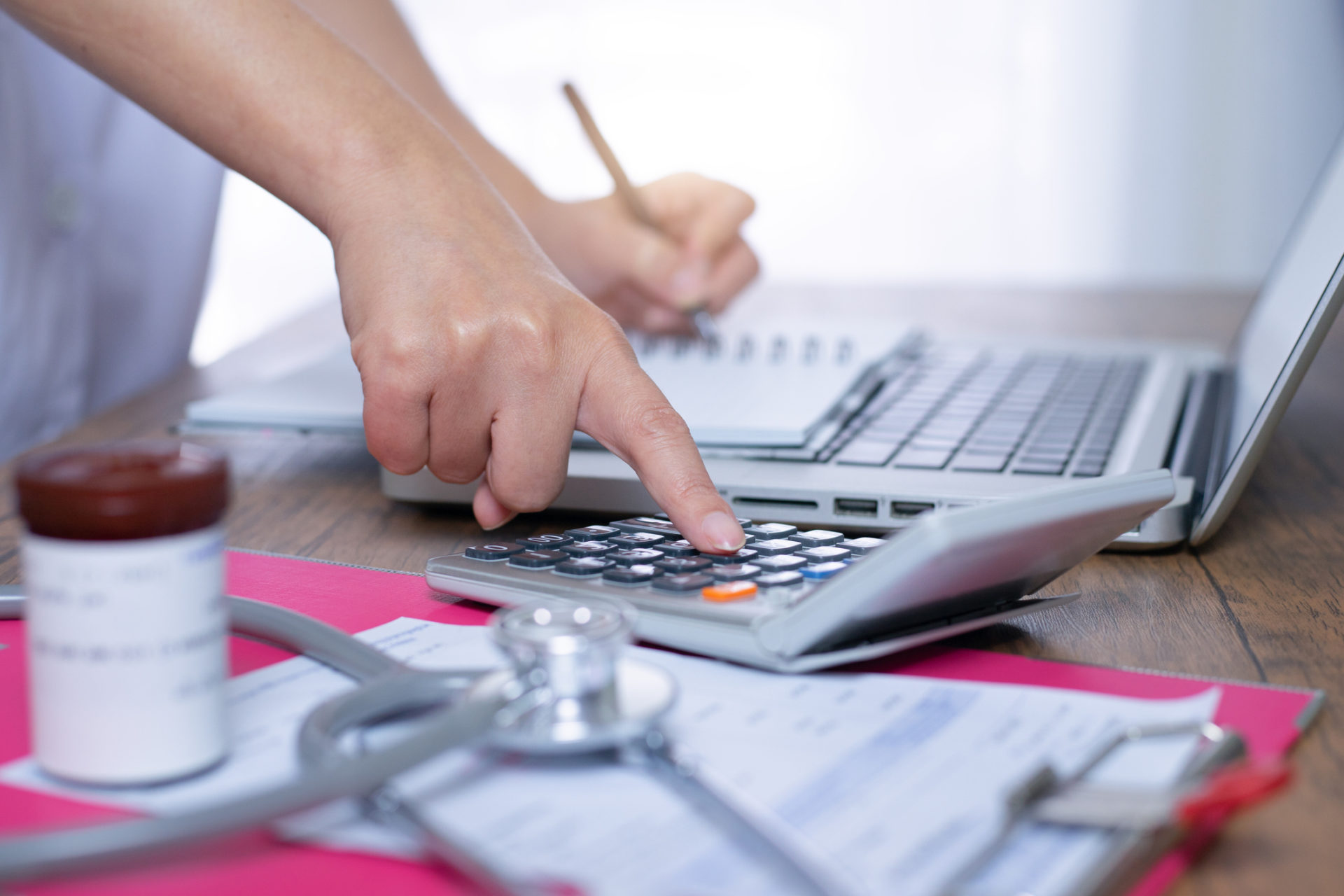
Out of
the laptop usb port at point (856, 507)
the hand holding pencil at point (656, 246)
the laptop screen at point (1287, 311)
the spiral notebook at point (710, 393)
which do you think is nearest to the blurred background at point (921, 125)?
the hand holding pencil at point (656, 246)

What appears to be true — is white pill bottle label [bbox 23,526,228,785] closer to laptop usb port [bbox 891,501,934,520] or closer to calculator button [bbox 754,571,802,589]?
calculator button [bbox 754,571,802,589]

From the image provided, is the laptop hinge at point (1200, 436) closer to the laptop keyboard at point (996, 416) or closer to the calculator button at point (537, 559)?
the laptop keyboard at point (996, 416)

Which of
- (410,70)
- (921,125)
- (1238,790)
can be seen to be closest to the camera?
(1238,790)

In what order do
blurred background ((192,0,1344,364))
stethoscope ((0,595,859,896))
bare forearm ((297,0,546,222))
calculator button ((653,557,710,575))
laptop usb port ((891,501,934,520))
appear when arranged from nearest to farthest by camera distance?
stethoscope ((0,595,859,896)) → calculator button ((653,557,710,575)) → laptop usb port ((891,501,934,520)) → bare forearm ((297,0,546,222)) → blurred background ((192,0,1344,364))

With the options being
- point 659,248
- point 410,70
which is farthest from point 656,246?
point 410,70

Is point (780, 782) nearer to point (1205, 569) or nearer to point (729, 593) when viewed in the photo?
point (729, 593)

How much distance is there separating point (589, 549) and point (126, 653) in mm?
232

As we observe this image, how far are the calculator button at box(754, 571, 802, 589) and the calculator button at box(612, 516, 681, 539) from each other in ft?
0.25

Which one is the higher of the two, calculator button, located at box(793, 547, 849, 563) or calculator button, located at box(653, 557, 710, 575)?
calculator button, located at box(793, 547, 849, 563)

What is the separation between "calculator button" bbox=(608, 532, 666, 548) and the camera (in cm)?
51

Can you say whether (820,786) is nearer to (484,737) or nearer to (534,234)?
(484,737)

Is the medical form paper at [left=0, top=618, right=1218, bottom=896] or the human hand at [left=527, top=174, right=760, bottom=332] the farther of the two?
the human hand at [left=527, top=174, right=760, bottom=332]

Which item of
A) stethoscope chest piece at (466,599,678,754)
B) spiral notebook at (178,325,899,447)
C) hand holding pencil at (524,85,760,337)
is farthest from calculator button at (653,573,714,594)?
hand holding pencil at (524,85,760,337)

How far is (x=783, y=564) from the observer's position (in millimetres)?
459
